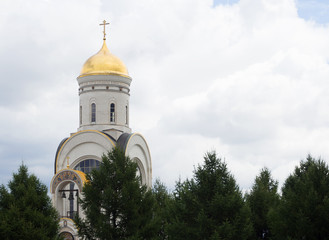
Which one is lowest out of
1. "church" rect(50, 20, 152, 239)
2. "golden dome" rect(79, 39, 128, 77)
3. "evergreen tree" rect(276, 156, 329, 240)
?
"evergreen tree" rect(276, 156, 329, 240)

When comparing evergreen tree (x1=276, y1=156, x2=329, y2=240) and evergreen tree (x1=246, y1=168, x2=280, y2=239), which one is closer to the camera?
evergreen tree (x1=276, y1=156, x2=329, y2=240)

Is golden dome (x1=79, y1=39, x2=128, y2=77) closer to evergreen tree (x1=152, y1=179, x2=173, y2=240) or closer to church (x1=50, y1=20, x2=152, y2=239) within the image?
church (x1=50, y1=20, x2=152, y2=239)

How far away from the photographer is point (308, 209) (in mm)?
18578

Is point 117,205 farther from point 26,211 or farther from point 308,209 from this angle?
point 308,209

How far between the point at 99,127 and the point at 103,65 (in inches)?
160

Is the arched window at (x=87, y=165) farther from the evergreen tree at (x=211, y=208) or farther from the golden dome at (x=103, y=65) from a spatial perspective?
the evergreen tree at (x=211, y=208)

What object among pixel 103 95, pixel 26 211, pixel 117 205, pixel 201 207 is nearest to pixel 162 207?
pixel 117 205

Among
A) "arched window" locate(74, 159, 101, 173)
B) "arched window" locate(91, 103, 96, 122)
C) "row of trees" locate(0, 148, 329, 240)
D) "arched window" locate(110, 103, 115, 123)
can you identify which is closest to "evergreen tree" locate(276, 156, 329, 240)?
"row of trees" locate(0, 148, 329, 240)

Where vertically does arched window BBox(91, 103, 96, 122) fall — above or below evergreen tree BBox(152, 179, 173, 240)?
above

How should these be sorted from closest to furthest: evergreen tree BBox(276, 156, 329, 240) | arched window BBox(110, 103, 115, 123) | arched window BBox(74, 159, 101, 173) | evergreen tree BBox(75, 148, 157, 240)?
evergreen tree BBox(276, 156, 329, 240) < evergreen tree BBox(75, 148, 157, 240) < arched window BBox(74, 159, 101, 173) < arched window BBox(110, 103, 115, 123)

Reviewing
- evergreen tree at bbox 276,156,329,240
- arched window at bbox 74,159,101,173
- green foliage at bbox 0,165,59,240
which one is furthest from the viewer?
arched window at bbox 74,159,101,173

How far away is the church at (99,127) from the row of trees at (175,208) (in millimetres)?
11012

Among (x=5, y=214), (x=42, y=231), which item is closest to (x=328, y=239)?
(x=42, y=231)

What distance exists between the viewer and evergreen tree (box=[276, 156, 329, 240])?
Answer: 1838 centimetres
